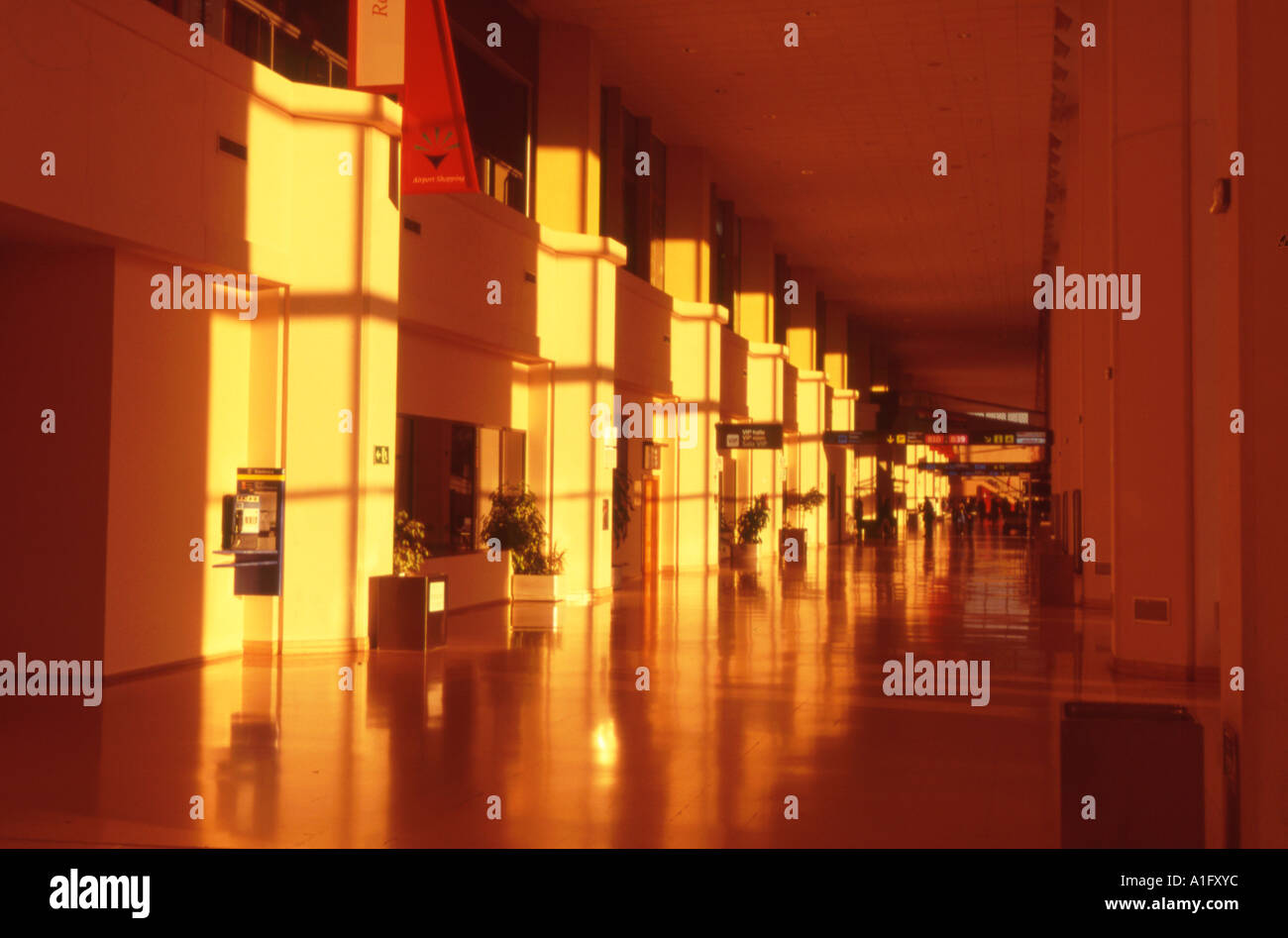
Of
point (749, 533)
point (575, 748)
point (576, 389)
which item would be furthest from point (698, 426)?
point (575, 748)

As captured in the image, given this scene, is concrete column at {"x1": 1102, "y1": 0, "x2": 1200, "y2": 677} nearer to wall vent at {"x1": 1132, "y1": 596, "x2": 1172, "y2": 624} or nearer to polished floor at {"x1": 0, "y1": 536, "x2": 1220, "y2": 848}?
wall vent at {"x1": 1132, "y1": 596, "x2": 1172, "y2": 624}

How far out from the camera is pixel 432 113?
42.2ft

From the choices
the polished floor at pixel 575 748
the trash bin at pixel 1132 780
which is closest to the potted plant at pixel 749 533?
the polished floor at pixel 575 748

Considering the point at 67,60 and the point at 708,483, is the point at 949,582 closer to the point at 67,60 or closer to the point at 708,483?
the point at 708,483

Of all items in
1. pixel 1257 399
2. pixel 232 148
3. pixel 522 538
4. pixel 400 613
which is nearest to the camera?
pixel 1257 399

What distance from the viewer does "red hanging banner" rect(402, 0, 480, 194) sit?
Answer: 497 inches

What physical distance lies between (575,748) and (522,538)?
937 centimetres

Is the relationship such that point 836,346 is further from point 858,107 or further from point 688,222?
point 858,107

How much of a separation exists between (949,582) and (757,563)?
6489 millimetres

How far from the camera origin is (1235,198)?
5.03 meters
